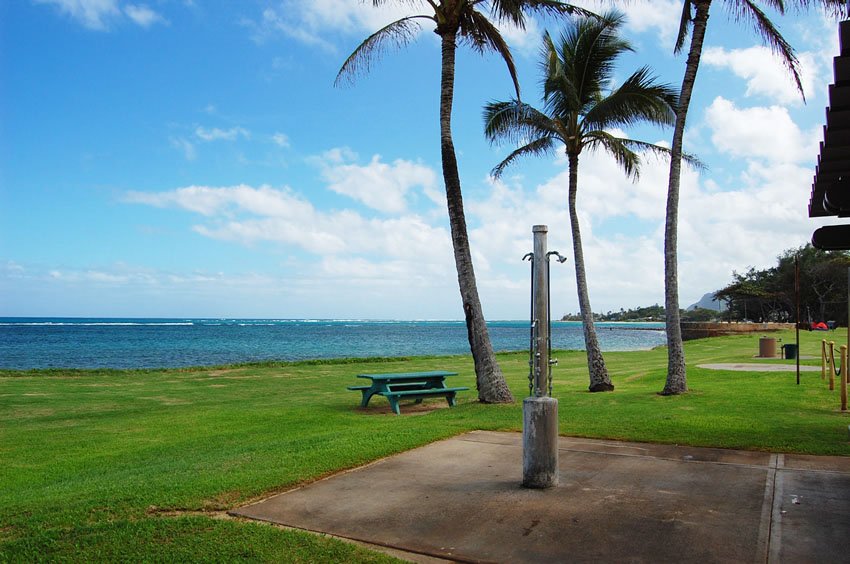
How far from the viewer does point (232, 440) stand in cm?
977

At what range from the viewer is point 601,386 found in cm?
1562

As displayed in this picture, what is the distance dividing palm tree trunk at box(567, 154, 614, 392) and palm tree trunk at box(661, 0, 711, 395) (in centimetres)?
210

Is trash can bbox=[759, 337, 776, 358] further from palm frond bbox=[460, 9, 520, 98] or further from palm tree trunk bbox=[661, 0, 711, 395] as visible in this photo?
palm frond bbox=[460, 9, 520, 98]

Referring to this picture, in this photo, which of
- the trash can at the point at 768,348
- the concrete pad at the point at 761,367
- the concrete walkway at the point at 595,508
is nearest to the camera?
the concrete walkway at the point at 595,508

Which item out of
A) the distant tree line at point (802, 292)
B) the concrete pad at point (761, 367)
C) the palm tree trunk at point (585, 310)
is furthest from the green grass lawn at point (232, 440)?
the distant tree line at point (802, 292)

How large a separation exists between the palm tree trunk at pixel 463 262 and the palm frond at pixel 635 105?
→ 14.7 ft

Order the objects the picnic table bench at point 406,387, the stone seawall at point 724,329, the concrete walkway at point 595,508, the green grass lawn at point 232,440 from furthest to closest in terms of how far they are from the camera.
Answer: the stone seawall at point 724,329 → the picnic table bench at point 406,387 → the green grass lawn at point 232,440 → the concrete walkway at point 595,508

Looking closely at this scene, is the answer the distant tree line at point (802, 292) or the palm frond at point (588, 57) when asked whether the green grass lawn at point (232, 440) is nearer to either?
the palm frond at point (588, 57)

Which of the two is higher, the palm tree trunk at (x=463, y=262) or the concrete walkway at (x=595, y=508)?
the palm tree trunk at (x=463, y=262)

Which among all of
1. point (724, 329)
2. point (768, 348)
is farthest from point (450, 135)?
point (724, 329)

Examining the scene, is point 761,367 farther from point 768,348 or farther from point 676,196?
point 676,196

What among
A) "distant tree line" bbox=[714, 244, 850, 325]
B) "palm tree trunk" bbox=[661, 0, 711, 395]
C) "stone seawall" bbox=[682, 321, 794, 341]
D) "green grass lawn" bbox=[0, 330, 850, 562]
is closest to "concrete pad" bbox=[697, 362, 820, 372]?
"green grass lawn" bbox=[0, 330, 850, 562]

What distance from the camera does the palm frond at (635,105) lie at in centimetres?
1531

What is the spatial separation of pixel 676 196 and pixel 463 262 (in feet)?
15.5
